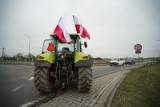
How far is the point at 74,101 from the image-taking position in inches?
210

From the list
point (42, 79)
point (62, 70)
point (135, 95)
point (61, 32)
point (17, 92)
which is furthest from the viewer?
point (135, 95)

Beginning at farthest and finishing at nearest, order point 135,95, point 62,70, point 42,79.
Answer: point 135,95 < point 62,70 < point 42,79

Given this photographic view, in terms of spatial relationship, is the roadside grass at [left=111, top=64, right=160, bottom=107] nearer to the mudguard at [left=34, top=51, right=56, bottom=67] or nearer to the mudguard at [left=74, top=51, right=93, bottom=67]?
the mudguard at [left=74, top=51, right=93, bottom=67]

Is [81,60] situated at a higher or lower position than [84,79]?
higher

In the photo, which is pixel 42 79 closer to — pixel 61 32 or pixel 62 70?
pixel 62 70

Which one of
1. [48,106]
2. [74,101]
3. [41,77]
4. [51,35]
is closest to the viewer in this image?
[48,106]

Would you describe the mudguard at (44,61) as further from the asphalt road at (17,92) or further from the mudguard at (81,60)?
the asphalt road at (17,92)

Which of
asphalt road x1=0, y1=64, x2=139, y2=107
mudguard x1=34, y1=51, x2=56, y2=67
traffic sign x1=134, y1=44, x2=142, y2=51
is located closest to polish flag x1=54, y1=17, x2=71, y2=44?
mudguard x1=34, y1=51, x2=56, y2=67

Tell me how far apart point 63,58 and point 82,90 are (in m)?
1.50

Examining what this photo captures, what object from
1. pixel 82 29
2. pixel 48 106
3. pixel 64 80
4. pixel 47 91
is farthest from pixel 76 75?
pixel 48 106

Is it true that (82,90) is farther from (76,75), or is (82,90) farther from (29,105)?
(29,105)

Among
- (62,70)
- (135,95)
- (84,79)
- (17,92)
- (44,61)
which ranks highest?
(44,61)

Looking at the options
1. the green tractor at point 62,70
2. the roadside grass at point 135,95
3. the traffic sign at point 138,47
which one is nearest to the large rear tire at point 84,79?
the green tractor at point 62,70

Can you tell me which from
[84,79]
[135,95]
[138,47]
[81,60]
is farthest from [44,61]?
[138,47]
